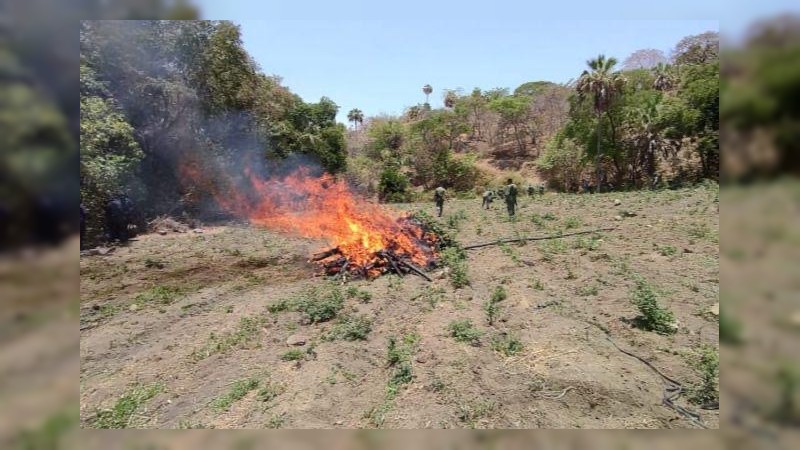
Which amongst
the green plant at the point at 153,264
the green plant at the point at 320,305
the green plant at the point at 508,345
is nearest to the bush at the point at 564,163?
the green plant at the point at 153,264

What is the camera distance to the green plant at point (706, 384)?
4.71m

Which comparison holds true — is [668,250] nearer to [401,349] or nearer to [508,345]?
[508,345]

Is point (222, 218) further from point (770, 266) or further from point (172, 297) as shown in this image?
point (770, 266)

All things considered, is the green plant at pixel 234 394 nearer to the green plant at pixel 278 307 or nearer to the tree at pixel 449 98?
the green plant at pixel 278 307

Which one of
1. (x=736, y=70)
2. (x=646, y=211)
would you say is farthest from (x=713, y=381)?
(x=646, y=211)

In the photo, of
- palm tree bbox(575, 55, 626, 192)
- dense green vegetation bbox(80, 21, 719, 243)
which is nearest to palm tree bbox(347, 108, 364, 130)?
dense green vegetation bbox(80, 21, 719, 243)

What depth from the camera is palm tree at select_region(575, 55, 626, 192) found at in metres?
31.6

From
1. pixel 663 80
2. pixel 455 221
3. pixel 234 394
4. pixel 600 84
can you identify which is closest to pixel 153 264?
pixel 234 394

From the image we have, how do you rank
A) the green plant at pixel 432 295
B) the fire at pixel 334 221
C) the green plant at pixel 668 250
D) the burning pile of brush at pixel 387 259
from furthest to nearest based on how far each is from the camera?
the green plant at pixel 668 250
the fire at pixel 334 221
the burning pile of brush at pixel 387 259
the green plant at pixel 432 295

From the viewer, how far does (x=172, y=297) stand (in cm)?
922

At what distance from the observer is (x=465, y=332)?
658 centimetres

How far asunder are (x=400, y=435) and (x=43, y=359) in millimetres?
2469

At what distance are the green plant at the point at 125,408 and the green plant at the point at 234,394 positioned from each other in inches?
34.3

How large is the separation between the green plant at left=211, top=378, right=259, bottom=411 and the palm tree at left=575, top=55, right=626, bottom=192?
30.6m
